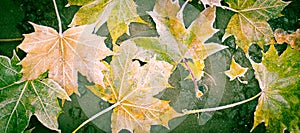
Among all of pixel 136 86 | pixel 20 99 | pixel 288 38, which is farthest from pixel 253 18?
pixel 20 99

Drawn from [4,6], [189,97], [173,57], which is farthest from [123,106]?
[4,6]

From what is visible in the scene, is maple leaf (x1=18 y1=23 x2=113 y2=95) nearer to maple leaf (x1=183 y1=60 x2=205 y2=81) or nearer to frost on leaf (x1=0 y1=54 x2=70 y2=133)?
frost on leaf (x1=0 y1=54 x2=70 y2=133)

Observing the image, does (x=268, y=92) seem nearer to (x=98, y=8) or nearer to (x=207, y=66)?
(x=207, y=66)

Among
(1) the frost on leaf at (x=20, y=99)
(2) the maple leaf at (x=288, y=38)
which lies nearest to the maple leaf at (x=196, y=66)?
(2) the maple leaf at (x=288, y=38)

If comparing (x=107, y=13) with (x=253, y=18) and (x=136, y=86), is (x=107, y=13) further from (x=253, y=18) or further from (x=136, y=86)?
(x=253, y=18)

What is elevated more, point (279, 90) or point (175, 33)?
point (175, 33)

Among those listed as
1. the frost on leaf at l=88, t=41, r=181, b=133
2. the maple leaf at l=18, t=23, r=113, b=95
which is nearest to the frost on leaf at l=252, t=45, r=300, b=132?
the frost on leaf at l=88, t=41, r=181, b=133

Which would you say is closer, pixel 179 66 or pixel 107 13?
pixel 107 13
